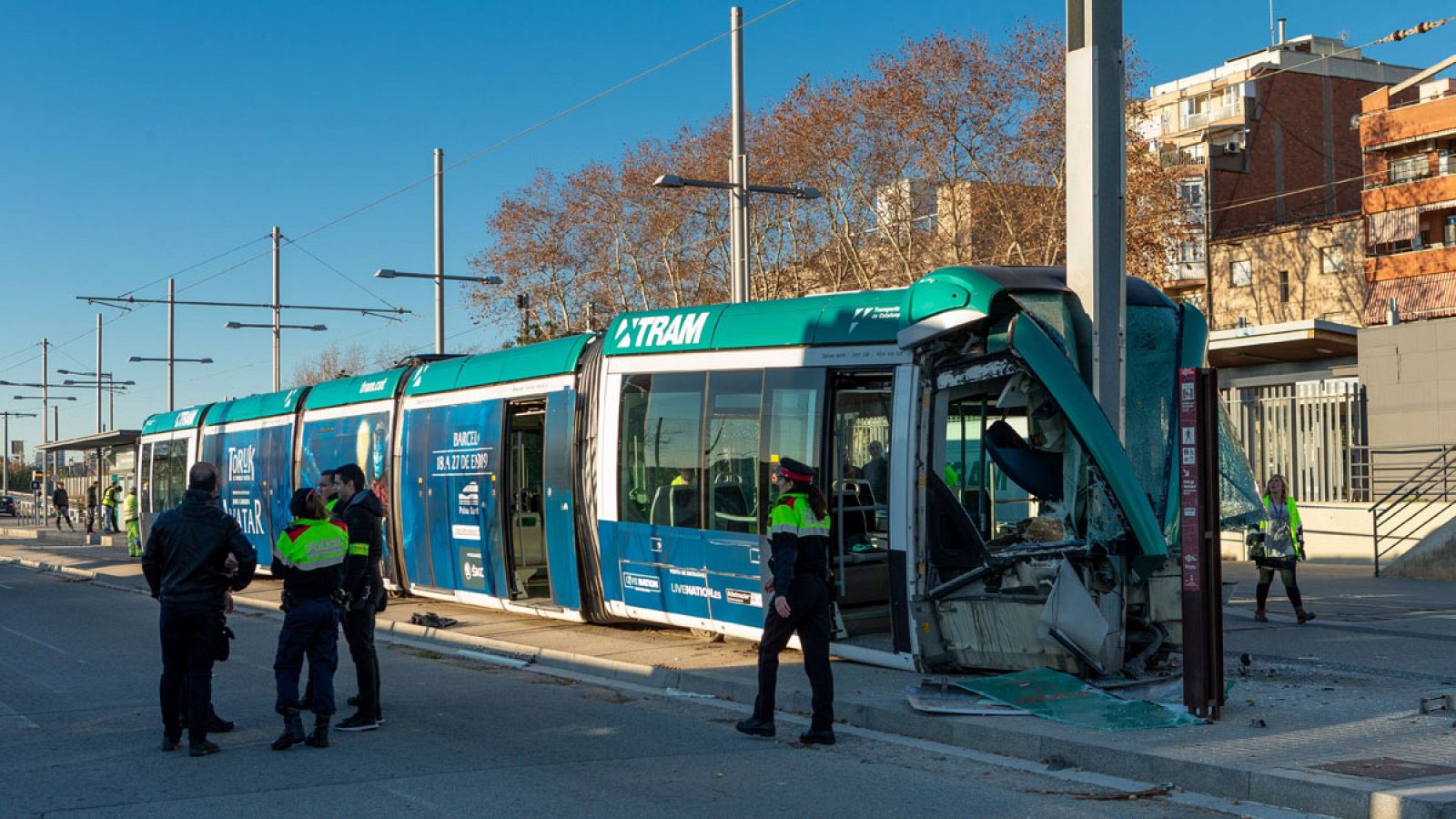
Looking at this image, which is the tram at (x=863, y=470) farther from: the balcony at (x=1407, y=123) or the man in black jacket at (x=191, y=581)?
the balcony at (x=1407, y=123)

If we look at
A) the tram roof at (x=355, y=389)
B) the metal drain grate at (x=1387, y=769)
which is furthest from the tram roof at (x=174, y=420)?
the metal drain grate at (x=1387, y=769)

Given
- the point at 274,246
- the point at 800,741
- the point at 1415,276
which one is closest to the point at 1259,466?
the point at 800,741

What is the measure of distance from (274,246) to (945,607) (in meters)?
32.2

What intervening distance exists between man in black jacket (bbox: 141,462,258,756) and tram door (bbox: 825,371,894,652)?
198 inches

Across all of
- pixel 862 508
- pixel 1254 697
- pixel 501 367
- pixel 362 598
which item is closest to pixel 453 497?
pixel 501 367

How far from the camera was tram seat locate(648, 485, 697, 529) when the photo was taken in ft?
41.9

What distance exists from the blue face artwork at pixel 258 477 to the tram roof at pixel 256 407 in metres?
0.24

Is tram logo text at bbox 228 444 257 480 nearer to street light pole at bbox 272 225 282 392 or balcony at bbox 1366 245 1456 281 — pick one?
street light pole at bbox 272 225 282 392

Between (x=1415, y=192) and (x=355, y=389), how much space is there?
45.2 metres

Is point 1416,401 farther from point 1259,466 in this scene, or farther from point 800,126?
point 800,126

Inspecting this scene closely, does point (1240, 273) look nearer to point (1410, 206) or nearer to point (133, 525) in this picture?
point (1410, 206)

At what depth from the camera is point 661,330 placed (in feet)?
44.3

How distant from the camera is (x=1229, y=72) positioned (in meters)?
72.9

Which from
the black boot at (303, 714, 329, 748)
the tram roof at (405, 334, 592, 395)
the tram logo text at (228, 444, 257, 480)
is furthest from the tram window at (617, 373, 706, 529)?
the tram logo text at (228, 444, 257, 480)
